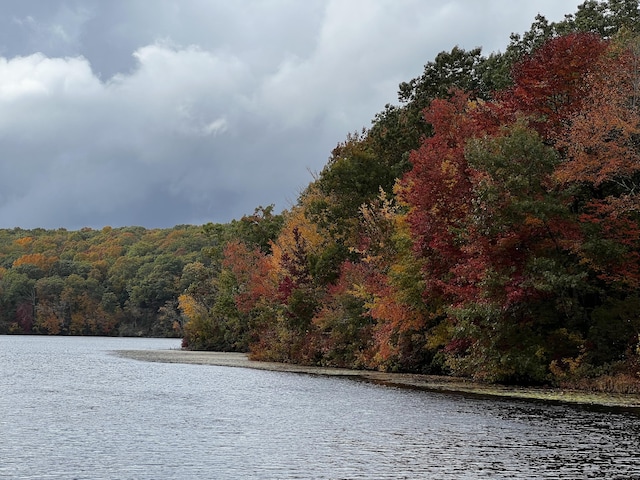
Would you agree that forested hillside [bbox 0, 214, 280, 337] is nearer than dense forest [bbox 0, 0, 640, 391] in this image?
No

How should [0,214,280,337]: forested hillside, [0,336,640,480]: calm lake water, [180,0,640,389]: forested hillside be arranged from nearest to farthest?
[0,336,640,480]: calm lake water, [180,0,640,389]: forested hillside, [0,214,280,337]: forested hillside

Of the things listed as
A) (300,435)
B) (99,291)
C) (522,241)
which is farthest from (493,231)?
(99,291)

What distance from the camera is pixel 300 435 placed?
23297mm

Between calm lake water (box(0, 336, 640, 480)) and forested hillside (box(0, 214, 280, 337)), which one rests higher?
forested hillside (box(0, 214, 280, 337))

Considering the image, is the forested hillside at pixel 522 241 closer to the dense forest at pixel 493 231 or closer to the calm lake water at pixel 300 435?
the dense forest at pixel 493 231

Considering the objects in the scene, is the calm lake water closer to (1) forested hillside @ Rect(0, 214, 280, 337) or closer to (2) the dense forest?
(2) the dense forest

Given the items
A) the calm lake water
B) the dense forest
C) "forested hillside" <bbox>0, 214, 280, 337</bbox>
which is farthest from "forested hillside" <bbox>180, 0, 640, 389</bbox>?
"forested hillside" <bbox>0, 214, 280, 337</bbox>

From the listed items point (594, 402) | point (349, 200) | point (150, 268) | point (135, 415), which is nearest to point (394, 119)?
point (349, 200)

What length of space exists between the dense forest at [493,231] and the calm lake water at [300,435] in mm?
6939

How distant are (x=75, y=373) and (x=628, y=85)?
3337 cm

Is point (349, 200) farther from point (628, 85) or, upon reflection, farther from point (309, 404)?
point (309, 404)

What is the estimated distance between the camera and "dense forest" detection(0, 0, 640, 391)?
124 feet

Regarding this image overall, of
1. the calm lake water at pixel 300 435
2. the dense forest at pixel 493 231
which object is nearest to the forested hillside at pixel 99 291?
the dense forest at pixel 493 231

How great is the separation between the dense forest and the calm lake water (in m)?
6.94
